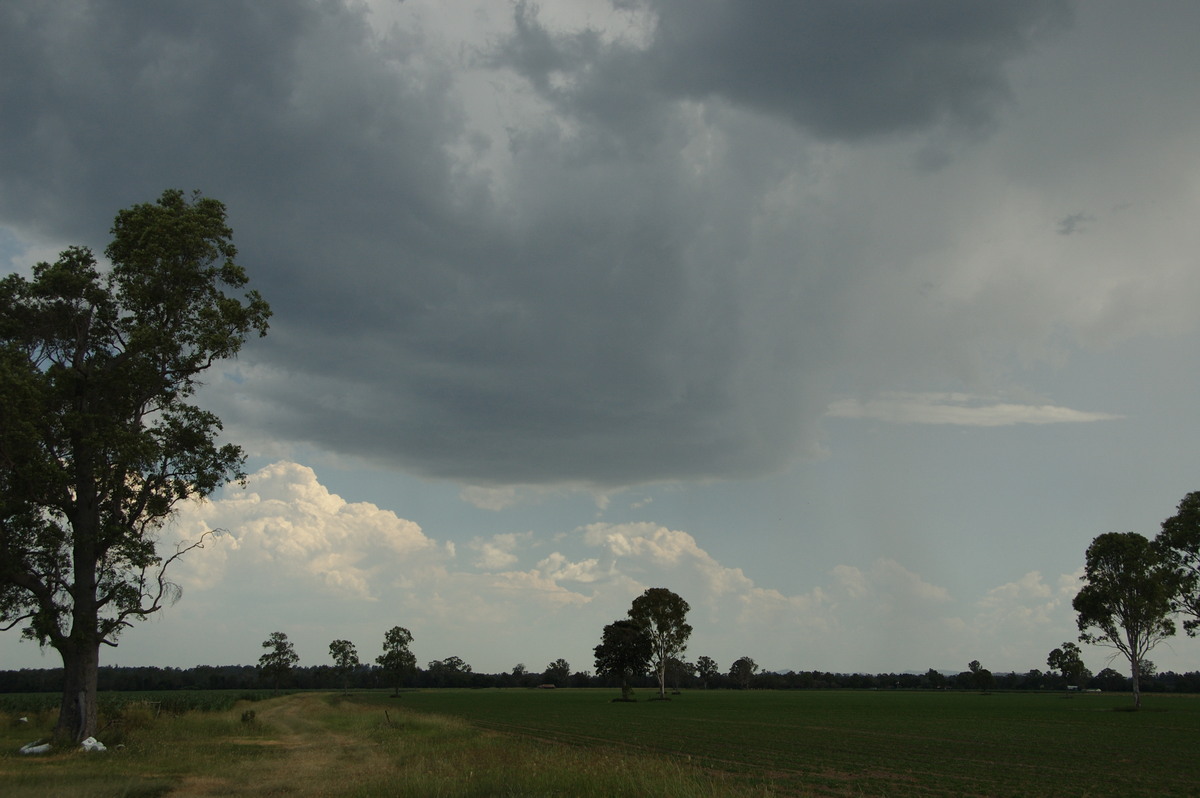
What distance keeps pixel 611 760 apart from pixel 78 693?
72.1 ft

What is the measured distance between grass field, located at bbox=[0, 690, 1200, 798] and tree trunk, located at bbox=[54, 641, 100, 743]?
1.93m

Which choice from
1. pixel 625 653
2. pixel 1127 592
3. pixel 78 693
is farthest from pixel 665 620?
pixel 78 693

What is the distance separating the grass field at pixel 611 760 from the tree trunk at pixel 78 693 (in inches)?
75.9

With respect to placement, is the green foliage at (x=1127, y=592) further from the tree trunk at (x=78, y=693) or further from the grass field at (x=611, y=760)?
the tree trunk at (x=78, y=693)

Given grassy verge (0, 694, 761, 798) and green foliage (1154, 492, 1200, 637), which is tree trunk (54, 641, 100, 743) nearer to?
grassy verge (0, 694, 761, 798)

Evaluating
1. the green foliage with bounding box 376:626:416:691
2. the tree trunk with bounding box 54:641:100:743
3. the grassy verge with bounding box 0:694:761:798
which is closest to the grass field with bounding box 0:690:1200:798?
the grassy verge with bounding box 0:694:761:798

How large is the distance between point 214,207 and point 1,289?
9.02 meters

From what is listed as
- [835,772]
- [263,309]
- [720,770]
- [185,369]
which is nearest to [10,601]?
[185,369]

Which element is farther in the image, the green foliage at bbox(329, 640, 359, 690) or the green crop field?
the green foliage at bbox(329, 640, 359, 690)

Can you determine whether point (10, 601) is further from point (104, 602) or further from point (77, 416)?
point (77, 416)

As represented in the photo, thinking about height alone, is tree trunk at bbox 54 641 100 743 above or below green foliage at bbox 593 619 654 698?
above

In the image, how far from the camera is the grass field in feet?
58.7

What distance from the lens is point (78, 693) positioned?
94.2 feet

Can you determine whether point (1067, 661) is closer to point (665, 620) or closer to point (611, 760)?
point (665, 620)
